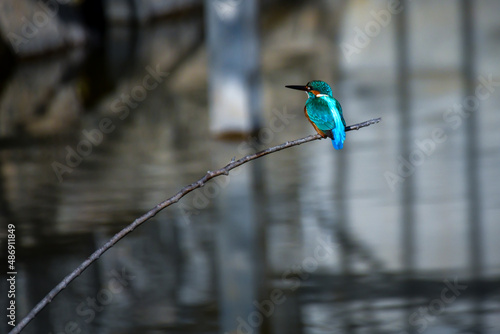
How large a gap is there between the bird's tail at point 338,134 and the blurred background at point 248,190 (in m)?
2.30

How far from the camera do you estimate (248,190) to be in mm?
6508

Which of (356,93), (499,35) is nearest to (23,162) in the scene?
(356,93)

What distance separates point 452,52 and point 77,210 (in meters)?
9.44

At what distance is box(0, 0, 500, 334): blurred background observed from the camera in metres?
4.18

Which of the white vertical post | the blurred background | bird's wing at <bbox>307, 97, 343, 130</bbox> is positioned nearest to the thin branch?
bird's wing at <bbox>307, 97, 343, 130</bbox>

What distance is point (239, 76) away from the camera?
7.80m

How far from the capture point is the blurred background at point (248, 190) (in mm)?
4176

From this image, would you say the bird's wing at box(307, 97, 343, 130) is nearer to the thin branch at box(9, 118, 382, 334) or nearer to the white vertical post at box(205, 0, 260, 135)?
the thin branch at box(9, 118, 382, 334)

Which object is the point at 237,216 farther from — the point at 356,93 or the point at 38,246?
the point at 356,93

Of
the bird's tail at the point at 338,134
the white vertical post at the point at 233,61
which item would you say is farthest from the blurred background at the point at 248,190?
the bird's tail at the point at 338,134

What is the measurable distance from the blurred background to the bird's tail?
230 centimetres

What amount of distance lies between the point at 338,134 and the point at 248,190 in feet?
15.9

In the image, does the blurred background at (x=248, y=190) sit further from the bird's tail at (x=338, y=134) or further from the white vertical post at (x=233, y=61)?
the bird's tail at (x=338, y=134)

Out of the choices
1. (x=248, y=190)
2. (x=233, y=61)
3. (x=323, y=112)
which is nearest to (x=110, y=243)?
(x=323, y=112)
